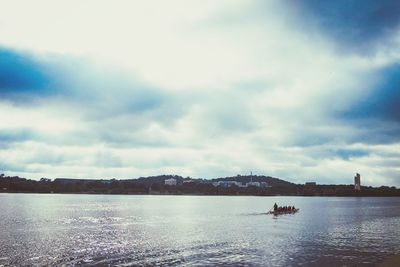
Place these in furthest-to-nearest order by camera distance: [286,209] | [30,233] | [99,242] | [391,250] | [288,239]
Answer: [286,209]
[30,233]
[288,239]
[99,242]
[391,250]

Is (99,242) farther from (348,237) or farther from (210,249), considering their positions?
(348,237)

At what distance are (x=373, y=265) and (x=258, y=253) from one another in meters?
13.0

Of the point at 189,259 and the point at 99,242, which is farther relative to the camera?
the point at 99,242

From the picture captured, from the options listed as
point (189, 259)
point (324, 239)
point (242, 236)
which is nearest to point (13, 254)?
point (189, 259)

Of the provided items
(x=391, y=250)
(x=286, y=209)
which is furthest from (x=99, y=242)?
(x=286, y=209)

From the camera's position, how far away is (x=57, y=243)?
195 ft

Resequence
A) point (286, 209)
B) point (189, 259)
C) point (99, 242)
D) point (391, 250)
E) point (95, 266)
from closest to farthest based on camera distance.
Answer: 1. point (95, 266)
2. point (189, 259)
3. point (391, 250)
4. point (99, 242)
5. point (286, 209)

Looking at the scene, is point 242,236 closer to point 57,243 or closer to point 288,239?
point 288,239

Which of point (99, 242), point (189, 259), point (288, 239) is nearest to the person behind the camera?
point (189, 259)

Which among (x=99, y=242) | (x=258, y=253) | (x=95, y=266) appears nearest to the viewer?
(x=95, y=266)

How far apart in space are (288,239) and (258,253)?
17.2 m

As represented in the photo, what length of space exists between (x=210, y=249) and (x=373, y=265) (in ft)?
63.3

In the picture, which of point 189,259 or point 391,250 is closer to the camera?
point 189,259

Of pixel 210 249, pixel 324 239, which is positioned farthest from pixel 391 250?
pixel 210 249
